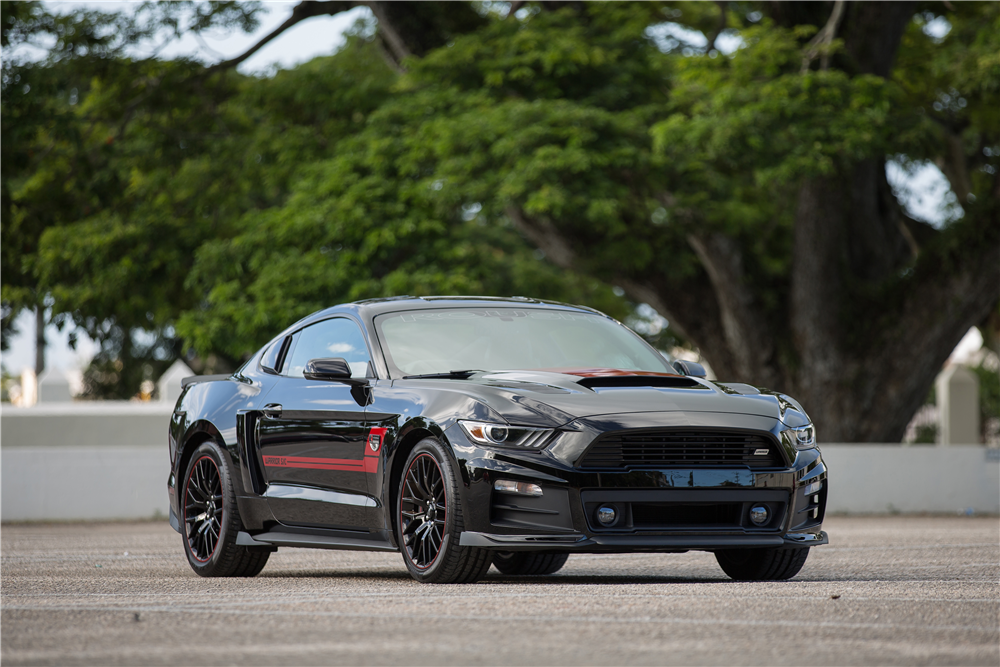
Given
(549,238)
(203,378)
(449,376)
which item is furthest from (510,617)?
(549,238)

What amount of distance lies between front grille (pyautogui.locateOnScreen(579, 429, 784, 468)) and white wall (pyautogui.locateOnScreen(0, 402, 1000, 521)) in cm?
1180

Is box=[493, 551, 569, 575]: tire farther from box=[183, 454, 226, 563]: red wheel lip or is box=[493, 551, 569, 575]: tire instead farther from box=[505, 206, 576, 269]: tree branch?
box=[505, 206, 576, 269]: tree branch

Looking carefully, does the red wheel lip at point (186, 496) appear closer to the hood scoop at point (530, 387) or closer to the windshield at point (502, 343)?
the windshield at point (502, 343)

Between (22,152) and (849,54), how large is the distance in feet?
38.9

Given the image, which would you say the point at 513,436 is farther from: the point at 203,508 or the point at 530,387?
the point at 203,508

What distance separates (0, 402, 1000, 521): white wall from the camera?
724 inches

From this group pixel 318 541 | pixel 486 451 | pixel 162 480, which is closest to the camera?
pixel 486 451

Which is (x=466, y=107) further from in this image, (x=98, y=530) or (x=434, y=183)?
(x=98, y=530)

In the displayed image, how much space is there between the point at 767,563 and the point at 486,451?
189cm

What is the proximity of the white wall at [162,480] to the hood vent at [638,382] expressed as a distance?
1147cm

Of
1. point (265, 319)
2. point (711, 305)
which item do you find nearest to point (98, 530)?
point (265, 319)

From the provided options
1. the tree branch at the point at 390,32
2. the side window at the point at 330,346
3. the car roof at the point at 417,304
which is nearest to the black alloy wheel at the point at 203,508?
the side window at the point at 330,346

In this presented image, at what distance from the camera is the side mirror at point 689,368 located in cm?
877

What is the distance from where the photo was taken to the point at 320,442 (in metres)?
8.53
